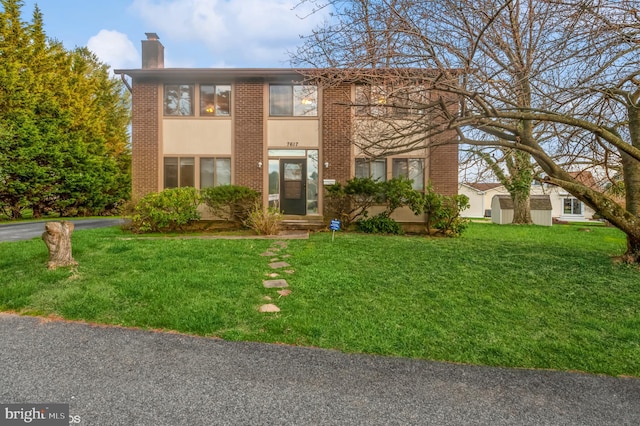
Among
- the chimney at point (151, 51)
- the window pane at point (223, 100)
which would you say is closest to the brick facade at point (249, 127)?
the window pane at point (223, 100)

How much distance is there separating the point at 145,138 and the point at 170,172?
1415 millimetres

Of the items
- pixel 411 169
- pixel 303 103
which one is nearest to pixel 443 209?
pixel 411 169

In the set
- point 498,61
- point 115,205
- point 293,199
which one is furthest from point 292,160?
point 115,205

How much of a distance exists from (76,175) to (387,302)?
2008 centimetres

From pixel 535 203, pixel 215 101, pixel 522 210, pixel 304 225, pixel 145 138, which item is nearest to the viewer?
pixel 304 225

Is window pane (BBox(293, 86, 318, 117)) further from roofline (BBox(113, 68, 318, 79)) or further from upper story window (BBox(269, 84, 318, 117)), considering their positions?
roofline (BBox(113, 68, 318, 79))

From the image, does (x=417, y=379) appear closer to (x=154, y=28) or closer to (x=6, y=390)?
(x=6, y=390)

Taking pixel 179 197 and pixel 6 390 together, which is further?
pixel 179 197

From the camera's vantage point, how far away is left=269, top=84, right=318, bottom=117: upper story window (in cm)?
1256

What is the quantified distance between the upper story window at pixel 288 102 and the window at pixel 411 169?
3353 mm

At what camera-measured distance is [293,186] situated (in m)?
12.7

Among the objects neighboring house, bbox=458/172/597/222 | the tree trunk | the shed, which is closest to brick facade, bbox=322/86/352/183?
the tree trunk

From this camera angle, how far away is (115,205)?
74.4 ft

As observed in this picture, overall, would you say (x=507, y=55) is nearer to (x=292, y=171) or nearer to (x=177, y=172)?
(x=292, y=171)
